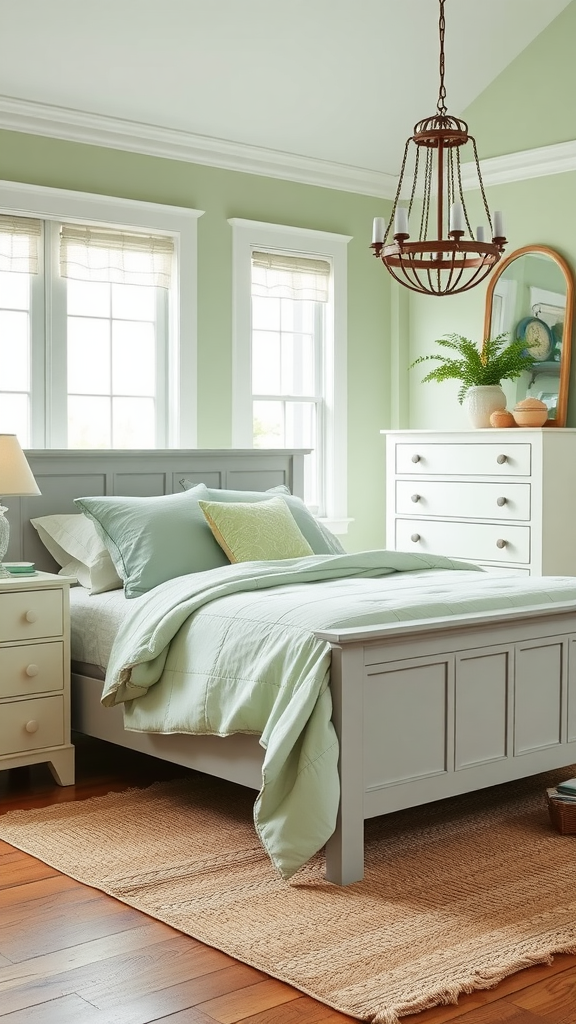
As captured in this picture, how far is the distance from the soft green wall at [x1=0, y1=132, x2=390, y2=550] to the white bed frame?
211 cm

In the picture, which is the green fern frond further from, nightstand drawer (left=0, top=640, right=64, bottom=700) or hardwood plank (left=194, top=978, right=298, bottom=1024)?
A: hardwood plank (left=194, top=978, right=298, bottom=1024)

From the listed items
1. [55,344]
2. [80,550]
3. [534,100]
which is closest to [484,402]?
[534,100]

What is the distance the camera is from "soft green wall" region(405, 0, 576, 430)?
5.51 metres

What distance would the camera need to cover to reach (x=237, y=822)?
337cm

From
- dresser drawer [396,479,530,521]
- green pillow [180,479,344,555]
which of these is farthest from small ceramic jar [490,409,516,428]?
green pillow [180,479,344,555]

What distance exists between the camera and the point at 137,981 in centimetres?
233

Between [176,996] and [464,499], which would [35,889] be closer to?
[176,996]

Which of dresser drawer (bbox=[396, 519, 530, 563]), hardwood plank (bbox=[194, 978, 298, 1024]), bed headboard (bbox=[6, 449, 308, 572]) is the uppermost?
bed headboard (bbox=[6, 449, 308, 572])

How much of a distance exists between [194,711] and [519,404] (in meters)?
2.75

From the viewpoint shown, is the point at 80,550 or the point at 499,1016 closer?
the point at 499,1016

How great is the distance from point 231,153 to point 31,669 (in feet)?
9.63

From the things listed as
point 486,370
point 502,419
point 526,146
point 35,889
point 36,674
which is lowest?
point 35,889

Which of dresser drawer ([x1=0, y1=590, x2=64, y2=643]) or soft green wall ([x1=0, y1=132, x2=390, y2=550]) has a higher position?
soft green wall ([x1=0, y1=132, x2=390, y2=550])

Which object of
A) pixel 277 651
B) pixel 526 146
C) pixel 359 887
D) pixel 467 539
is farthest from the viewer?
pixel 526 146
